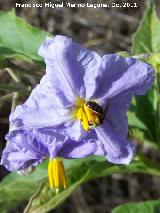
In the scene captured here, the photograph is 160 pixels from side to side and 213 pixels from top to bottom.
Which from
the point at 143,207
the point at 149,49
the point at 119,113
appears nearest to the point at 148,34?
the point at 149,49

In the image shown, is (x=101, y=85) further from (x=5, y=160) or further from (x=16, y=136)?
(x=5, y=160)

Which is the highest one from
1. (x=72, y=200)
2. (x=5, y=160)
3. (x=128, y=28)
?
(x=5, y=160)

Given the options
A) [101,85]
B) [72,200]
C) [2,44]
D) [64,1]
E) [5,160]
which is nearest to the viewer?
[101,85]

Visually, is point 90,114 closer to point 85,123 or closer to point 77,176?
point 85,123

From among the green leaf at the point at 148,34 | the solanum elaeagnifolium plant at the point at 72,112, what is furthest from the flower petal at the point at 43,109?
the green leaf at the point at 148,34

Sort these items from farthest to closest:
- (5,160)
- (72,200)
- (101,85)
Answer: (72,200) → (5,160) → (101,85)

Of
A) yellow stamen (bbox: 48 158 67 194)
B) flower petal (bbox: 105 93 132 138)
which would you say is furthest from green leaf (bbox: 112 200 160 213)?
flower petal (bbox: 105 93 132 138)

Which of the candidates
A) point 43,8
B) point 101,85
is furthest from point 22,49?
point 43,8
